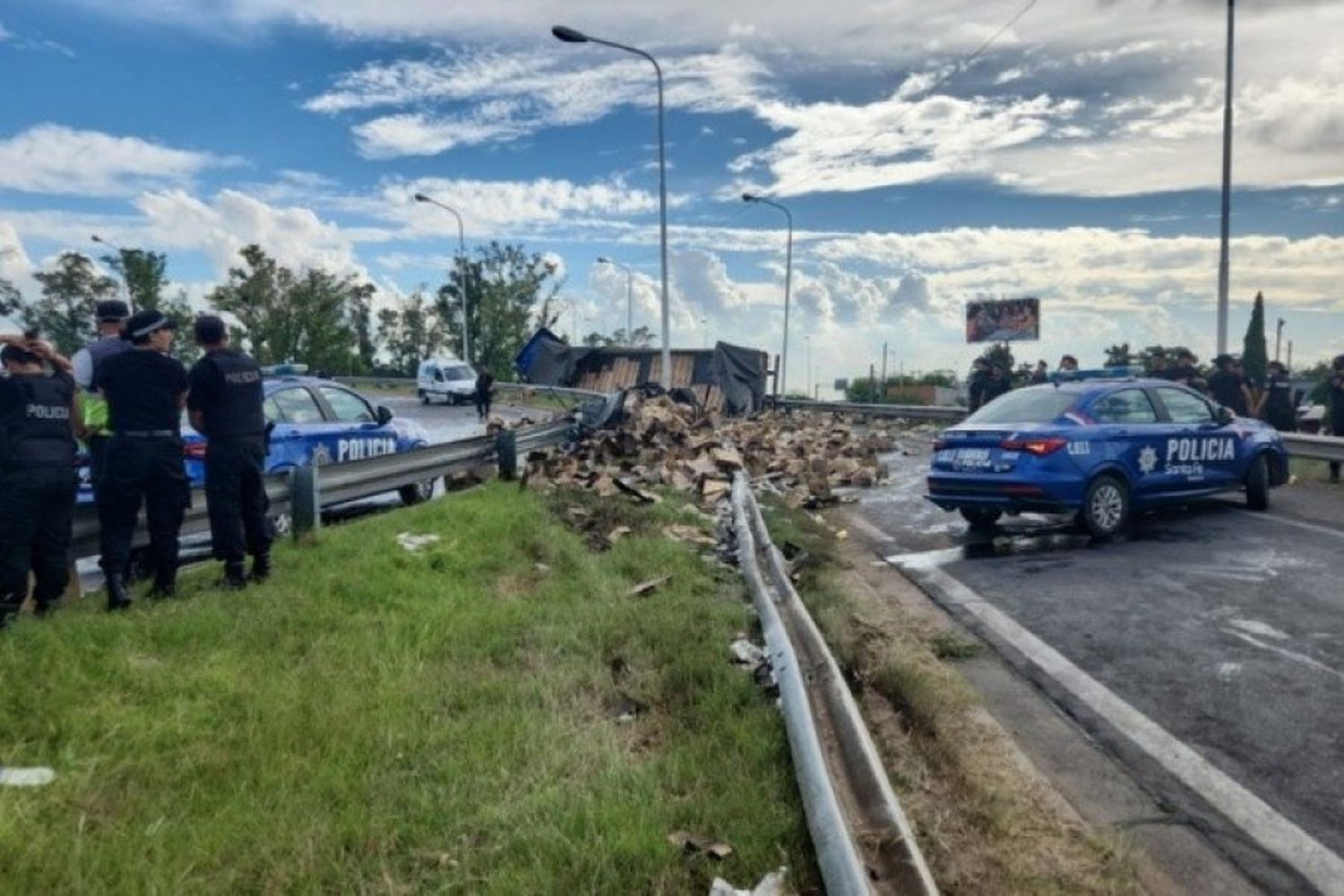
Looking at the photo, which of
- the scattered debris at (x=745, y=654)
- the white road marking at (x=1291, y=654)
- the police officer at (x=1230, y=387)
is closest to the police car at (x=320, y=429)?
the scattered debris at (x=745, y=654)

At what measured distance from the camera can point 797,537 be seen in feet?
30.7

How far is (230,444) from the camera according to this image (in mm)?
6621

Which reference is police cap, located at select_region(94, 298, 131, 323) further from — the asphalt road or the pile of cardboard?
the asphalt road

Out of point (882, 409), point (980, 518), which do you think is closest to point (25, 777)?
point (980, 518)

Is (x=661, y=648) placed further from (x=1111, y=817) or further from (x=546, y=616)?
(x=1111, y=817)

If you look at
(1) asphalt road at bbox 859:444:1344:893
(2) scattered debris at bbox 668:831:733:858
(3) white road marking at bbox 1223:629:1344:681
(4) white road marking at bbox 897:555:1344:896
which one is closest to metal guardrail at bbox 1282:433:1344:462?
(1) asphalt road at bbox 859:444:1344:893

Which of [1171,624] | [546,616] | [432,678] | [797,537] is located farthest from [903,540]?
A: [432,678]

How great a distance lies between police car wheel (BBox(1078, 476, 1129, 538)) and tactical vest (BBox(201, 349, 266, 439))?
23.0ft

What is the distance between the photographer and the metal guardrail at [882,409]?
26.4m

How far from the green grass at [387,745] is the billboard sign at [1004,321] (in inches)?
2151

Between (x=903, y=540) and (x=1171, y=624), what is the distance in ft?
12.1

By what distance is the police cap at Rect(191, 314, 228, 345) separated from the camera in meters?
6.65

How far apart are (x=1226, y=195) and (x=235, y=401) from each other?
17790mm

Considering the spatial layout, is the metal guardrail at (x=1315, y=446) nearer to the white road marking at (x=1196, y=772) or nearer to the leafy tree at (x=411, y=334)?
the white road marking at (x=1196, y=772)
